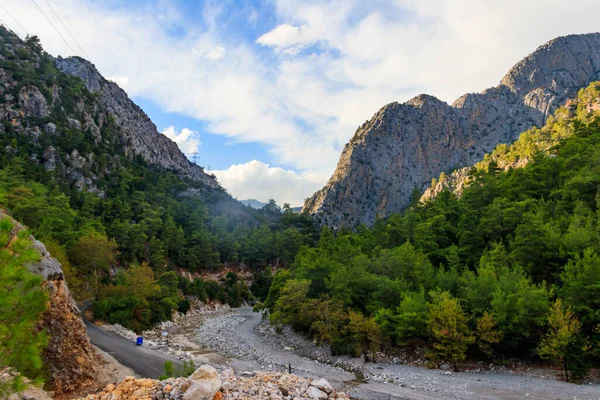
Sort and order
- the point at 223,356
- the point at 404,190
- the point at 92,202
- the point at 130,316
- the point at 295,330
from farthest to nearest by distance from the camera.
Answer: the point at 404,190
the point at 92,202
the point at 295,330
the point at 130,316
the point at 223,356

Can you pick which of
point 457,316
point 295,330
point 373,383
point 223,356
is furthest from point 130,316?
point 457,316

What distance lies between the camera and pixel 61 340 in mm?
17578

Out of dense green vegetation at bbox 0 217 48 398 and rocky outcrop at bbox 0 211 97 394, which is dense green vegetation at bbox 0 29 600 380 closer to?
dense green vegetation at bbox 0 217 48 398

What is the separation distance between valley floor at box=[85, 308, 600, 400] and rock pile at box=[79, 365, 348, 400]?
9745 mm

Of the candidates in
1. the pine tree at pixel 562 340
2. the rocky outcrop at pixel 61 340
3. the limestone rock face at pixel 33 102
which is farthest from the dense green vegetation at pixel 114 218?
the pine tree at pixel 562 340

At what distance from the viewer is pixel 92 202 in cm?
6075

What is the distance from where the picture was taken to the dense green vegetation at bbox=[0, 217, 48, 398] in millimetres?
6680

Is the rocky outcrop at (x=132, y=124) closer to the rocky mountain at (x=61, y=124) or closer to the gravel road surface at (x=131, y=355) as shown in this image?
the rocky mountain at (x=61, y=124)

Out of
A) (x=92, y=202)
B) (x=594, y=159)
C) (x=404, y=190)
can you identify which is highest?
(x=404, y=190)

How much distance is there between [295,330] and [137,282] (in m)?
18.3

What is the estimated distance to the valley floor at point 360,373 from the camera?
19.5 meters

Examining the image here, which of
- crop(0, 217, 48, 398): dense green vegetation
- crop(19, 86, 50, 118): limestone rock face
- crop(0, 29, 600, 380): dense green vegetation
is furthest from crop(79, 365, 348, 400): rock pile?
crop(19, 86, 50, 118): limestone rock face

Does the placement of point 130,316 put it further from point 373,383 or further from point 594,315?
point 594,315

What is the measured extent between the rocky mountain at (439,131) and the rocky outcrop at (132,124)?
55.0 m
